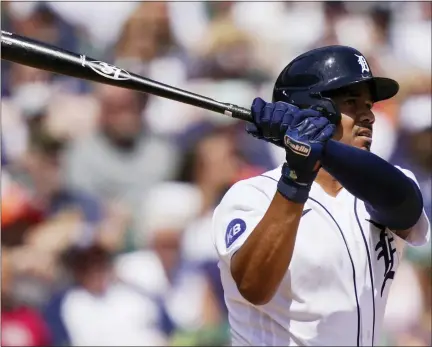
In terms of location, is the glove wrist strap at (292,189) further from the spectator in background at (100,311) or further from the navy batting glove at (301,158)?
the spectator in background at (100,311)

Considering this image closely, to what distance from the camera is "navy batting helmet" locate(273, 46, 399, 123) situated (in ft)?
7.26

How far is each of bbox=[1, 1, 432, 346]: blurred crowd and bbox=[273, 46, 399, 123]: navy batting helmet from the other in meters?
1.72

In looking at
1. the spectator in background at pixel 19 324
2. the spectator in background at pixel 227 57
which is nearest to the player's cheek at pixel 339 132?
the spectator in background at pixel 227 57

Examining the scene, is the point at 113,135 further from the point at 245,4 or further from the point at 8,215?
the point at 245,4

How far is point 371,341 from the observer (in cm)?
221

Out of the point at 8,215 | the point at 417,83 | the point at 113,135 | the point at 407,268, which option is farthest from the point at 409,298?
the point at 8,215

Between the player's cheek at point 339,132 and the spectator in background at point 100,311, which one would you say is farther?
the spectator in background at point 100,311

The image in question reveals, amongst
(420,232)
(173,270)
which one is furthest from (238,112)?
(173,270)

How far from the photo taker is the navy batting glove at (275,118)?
6.47 feet

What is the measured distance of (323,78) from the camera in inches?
87.8

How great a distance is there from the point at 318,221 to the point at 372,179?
0.25 meters

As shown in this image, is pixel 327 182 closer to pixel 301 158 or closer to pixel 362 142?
pixel 362 142

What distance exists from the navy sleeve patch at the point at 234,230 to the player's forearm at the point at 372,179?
26cm

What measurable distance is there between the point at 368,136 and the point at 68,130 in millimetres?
2312
